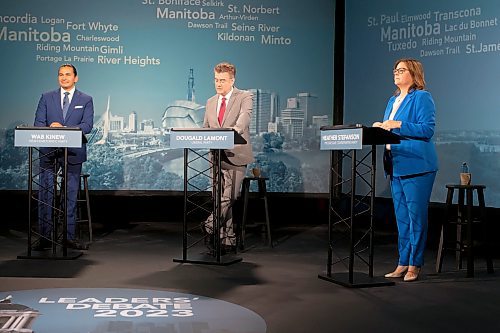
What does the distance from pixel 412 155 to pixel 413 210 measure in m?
0.38

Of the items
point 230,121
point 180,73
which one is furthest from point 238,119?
point 180,73

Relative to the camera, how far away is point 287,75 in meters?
8.69

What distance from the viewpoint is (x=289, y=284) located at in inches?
195

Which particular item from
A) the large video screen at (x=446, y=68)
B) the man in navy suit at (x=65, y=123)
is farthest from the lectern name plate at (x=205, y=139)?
the large video screen at (x=446, y=68)

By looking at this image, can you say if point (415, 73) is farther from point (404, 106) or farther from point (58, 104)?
point (58, 104)

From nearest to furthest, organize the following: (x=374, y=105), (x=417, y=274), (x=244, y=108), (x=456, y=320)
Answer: (x=456, y=320), (x=417, y=274), (x=244, y=108), (x=374, y=105)

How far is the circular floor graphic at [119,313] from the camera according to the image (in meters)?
3.62

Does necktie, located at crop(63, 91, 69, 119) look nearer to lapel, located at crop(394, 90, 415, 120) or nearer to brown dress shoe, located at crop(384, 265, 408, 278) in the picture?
lapel, located at crop(394, 90, 415, 120)

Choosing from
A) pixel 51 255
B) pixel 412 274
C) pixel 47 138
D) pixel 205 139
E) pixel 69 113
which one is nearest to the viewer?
pixel 412 274

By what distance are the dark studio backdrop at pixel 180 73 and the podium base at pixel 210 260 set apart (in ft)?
8.99

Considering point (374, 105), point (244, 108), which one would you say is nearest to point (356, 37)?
point (374, 105)

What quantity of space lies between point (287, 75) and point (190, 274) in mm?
3989

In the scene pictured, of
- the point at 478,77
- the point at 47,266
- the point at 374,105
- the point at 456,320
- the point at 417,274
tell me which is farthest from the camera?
the point at 374,105

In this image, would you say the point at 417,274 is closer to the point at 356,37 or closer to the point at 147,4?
the point at 356,37
